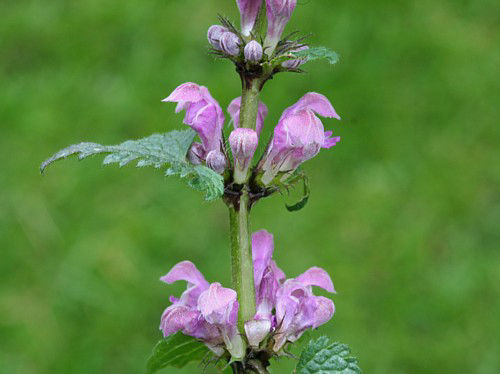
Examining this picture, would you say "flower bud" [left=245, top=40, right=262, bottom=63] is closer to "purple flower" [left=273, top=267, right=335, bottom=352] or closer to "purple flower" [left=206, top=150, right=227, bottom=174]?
"purple flower" [left=206, top=150, right=227, bottom=174]

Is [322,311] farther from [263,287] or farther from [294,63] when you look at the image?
[294,63]

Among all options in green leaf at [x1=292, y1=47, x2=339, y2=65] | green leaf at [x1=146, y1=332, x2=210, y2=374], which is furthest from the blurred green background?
green leaf at [x1=292, y1=47, x2=339, y2=65]

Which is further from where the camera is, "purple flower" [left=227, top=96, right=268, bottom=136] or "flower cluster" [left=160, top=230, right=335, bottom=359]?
"purple flower" [left=227, top=96, right=268, bottom=136]

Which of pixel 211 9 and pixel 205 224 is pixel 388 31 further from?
pixel 205 224

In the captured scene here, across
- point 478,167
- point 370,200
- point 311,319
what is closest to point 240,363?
point 311,319

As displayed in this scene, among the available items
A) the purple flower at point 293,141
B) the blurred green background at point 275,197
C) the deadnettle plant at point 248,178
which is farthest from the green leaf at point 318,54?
the blurred green background at point 275,197
